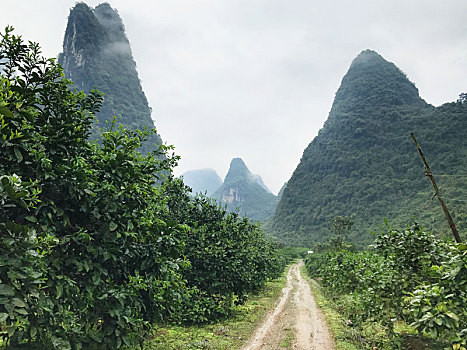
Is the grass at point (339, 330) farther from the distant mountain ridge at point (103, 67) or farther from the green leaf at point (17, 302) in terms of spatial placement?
the distant mountain ridge at point (103, 67)

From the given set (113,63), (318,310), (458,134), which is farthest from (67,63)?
(458,134)

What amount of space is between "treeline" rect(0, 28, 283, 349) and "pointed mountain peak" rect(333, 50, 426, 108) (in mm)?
160541

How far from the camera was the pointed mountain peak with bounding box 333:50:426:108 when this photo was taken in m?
144

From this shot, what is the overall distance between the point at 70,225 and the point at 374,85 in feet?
588

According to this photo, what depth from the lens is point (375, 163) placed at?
376 feet

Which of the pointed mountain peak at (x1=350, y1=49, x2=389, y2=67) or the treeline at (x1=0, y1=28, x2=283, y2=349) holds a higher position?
the pointed mountain peak at (x1=350, y1=49, x2=389, y2=67)

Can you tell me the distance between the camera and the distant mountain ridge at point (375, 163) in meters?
82.7

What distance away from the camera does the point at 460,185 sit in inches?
2758

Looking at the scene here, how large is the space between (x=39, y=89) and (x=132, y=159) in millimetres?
1865

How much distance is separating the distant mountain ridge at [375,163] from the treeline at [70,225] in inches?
2324

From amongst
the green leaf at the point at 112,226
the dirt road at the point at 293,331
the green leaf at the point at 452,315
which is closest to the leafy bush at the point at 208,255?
the dirt road at the point at 293,331

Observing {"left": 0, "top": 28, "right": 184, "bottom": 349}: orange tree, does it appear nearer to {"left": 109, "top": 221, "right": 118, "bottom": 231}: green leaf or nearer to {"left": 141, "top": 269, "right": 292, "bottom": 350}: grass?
{"left": 109, "top": 221, "right": 118, "bottom": 231}: green leaf

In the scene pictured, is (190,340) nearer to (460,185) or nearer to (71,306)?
(71,306)

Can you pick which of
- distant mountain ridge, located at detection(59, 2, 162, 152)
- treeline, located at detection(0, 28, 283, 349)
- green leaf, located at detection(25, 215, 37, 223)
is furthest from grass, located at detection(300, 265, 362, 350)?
distant mountain ridge, located at detection(59, 2, 162, 152)
